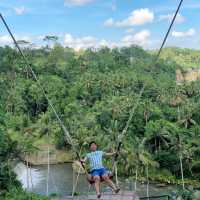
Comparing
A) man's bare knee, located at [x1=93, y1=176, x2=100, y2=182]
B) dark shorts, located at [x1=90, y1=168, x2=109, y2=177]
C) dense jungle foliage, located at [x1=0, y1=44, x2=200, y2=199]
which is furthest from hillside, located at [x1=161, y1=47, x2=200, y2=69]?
man's bare knee, located at [x1=93, y1=176, x2=100, y2=182]

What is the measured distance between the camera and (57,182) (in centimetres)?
3238

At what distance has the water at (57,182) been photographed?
29.5 meters

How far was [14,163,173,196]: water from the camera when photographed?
29498mm

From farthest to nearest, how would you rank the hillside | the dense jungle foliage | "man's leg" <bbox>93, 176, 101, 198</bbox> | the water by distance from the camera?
the hillside, the dense jungle foliage, the water, "man's leg" <bbox>93, 176, 101, 198</bbox>

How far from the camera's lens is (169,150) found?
35125mm

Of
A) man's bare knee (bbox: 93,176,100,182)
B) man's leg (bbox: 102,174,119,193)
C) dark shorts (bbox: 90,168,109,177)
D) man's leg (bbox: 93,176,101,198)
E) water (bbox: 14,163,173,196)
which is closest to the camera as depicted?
man's leg (bbox: 93,176,101,198)

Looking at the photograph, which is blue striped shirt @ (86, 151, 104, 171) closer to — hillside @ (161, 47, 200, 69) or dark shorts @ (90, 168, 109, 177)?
dark shorts @ (90, 168, 109, 177)

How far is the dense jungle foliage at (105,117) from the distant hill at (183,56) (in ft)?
149

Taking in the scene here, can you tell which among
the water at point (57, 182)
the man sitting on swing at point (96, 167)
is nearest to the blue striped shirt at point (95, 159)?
the man sitting on swing at point (96, 167)

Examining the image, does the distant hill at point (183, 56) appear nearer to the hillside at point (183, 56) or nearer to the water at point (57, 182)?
the hillside at point (183, 56)

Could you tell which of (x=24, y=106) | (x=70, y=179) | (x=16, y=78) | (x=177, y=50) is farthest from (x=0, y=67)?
(x=177, y=50)

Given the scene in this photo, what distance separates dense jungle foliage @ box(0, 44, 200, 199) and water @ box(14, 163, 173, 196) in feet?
7.14

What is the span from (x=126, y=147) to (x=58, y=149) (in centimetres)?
999

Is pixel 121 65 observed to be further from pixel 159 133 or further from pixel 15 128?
pixel 159 133
